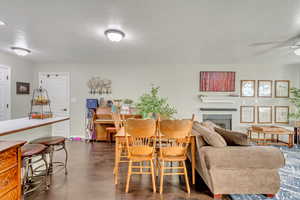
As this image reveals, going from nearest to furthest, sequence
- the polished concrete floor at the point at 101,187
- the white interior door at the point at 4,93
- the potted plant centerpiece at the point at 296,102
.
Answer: the polished concrete floor at the point at 101,187
the white interior door at the point at 4,93
the potted plant centerpiece at the point at 296,102

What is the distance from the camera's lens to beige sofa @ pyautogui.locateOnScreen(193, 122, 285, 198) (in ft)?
5.89

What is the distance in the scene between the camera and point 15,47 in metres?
3.31

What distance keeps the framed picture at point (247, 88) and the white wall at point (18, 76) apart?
23.0 feet

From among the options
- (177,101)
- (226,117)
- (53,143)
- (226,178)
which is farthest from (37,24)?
(226,117)

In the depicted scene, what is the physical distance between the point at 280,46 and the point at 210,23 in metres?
2.10

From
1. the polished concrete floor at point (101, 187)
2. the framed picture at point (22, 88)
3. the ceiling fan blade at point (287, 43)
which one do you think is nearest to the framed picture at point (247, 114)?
the ceiling fan blade at point (287, 43)

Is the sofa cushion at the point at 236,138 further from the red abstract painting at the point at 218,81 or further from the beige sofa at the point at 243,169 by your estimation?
the red abstract painting at the point at 218,81

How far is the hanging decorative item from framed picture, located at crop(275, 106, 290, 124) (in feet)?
18.4

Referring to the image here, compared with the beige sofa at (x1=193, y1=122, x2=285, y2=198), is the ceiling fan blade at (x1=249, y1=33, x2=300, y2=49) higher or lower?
higher

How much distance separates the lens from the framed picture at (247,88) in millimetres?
4660

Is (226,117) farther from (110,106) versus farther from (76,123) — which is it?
(76,123)

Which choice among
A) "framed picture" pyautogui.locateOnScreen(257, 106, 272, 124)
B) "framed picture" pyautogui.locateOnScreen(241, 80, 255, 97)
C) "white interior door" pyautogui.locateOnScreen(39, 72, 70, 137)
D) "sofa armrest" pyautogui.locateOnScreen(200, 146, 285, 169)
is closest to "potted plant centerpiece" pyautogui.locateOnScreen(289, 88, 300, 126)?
"framed picture" pyautogui.locateOnScreen(257, 106, 272, 124)

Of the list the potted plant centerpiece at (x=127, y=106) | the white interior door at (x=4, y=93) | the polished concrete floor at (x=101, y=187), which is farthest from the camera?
the potted plant centerpiece at (x=127, y=106)

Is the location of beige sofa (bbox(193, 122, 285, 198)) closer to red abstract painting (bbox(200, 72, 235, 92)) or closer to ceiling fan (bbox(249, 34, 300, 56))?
ceiling fan (bbox(249, 34, 300, 56))
